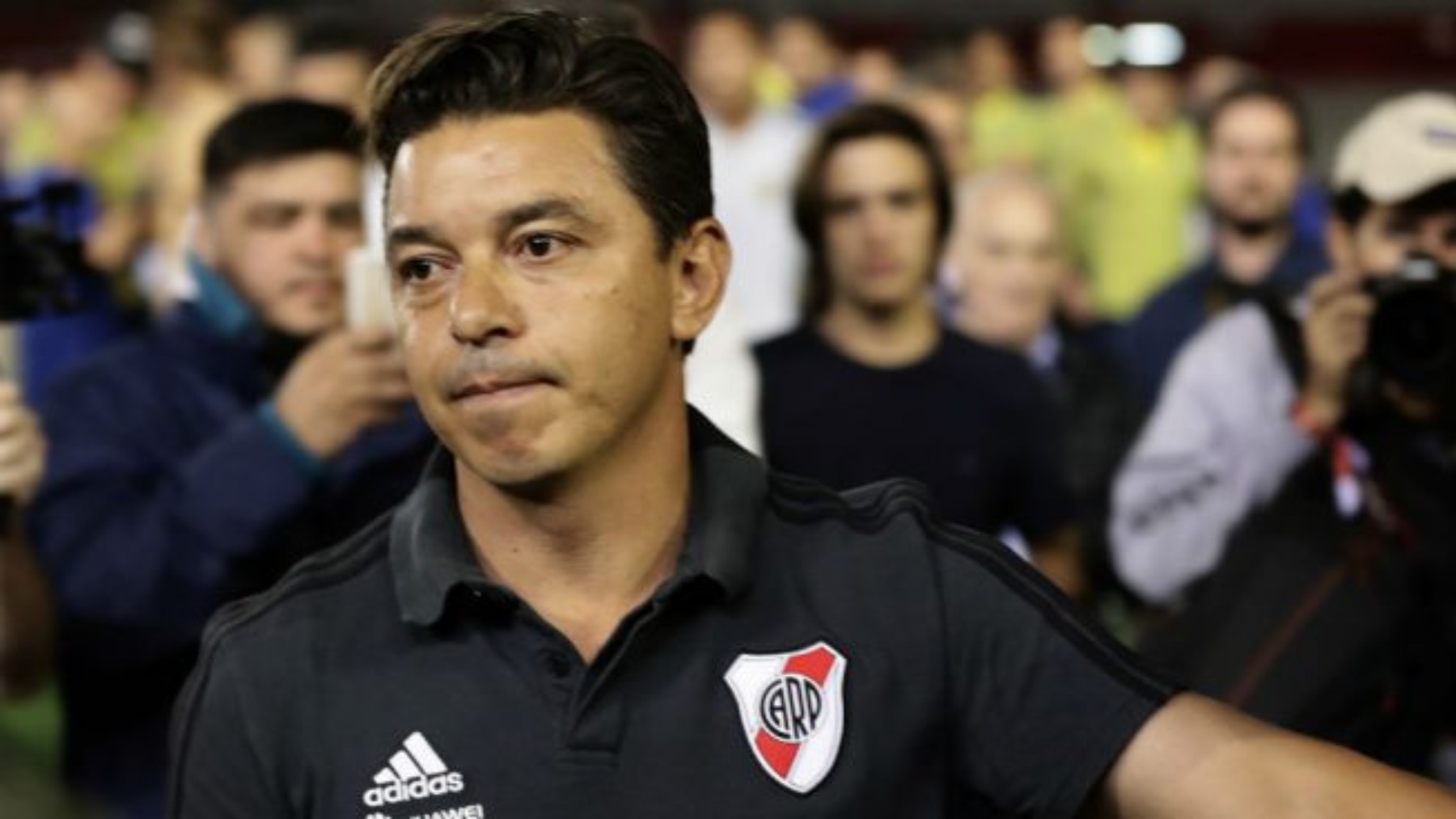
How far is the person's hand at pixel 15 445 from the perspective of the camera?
3.70 metres

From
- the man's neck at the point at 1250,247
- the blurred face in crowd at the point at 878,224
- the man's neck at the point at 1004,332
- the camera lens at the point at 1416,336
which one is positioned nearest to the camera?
the camera lens at the point at 1416,336

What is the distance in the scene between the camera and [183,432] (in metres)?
4.61

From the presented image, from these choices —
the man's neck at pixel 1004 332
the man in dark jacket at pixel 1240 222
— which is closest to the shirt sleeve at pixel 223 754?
the man in dark jacket at pixel 1240 222

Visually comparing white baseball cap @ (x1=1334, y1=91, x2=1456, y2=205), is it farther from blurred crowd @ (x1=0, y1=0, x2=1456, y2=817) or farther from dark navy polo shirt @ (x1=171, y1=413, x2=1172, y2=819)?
dark navy polo shirt @ (x1=171, y1=413, x2=1172, y2=819)

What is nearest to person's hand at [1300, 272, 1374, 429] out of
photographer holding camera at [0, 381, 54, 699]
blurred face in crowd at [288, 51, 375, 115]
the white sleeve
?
the white sleeve

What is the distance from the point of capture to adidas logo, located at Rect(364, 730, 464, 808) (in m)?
2.59

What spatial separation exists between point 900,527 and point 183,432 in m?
2.11

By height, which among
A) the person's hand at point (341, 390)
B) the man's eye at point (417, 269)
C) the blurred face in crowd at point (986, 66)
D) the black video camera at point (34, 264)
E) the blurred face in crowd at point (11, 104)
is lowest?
the blurred face in crowd at point (11, 104)

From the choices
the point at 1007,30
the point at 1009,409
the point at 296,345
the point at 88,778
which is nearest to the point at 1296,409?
the point at 1009,409

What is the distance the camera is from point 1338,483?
427 centimetres

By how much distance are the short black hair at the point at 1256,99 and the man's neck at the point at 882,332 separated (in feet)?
8.76

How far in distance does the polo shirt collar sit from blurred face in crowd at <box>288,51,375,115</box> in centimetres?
456

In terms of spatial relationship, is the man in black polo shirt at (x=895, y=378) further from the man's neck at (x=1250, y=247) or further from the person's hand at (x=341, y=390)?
the man's neck at (x=1250, y=247)

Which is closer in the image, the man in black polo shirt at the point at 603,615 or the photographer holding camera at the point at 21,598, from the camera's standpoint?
the man in black polo shirt at the point at 603,615
